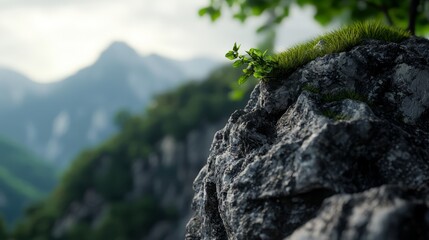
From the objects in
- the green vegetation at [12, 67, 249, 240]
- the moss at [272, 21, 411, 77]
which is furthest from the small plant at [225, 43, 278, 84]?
the green vegetation at [12, 67, 249, 240]

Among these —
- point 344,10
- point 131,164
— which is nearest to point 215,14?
point 344,10

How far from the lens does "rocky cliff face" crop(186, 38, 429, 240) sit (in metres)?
4.65

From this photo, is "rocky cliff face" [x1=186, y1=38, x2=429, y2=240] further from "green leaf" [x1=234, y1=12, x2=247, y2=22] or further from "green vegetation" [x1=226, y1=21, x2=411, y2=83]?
"green leaf" [x1=234, y1=12, x2=247, y2=22]

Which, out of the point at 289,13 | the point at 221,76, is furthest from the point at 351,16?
the point at 221,76

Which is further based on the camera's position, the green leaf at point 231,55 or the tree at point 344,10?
the tree at point 344,10

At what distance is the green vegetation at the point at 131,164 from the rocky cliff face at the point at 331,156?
→ 381 ft

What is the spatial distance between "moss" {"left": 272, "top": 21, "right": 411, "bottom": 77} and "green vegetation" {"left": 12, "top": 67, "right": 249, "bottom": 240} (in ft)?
381

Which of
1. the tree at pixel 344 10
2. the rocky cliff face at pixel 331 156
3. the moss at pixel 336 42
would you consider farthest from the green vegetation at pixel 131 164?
the rocky cliff face at pixel 331 156

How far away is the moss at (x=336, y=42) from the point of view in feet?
24.4

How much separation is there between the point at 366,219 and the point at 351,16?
43.9 feet

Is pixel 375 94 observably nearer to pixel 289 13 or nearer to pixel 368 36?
pixel 368 36

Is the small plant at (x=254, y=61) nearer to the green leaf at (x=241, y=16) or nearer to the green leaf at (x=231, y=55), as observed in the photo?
the green leaf at (x=231, y=55)

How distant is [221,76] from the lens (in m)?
161

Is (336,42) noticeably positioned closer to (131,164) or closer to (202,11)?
(202,11)
